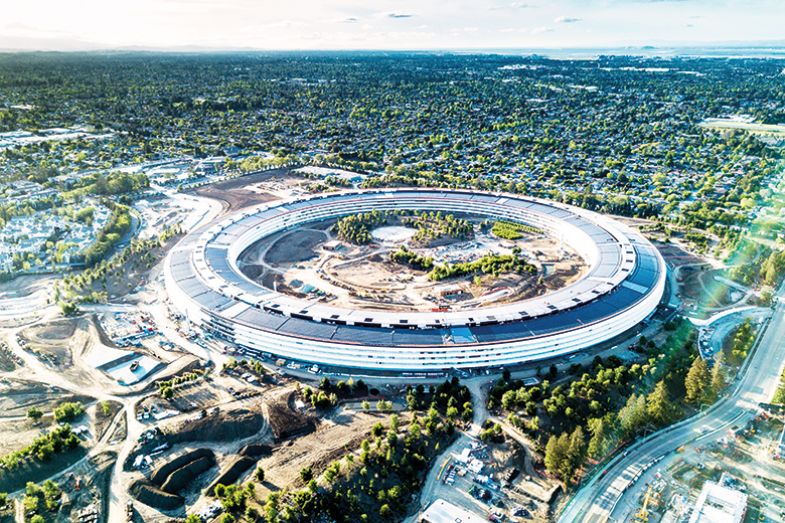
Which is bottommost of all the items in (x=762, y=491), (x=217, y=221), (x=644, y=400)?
(x=762, y=491)

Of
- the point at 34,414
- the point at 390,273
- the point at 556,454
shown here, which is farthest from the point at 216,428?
the point at 390,273

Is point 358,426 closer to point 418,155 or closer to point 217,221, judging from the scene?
point 217,221

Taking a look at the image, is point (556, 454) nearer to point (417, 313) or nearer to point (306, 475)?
point (306, 475)

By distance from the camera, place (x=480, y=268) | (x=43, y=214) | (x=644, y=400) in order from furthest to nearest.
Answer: (x=43, y=214) → (x=480, y=268) → (x=644, y=400)

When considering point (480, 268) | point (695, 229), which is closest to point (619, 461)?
point (480, 268)

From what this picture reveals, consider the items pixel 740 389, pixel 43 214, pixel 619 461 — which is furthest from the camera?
pixel 43 214

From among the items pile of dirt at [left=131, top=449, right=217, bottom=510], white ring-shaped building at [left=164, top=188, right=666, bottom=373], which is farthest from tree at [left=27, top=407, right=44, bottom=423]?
white ring-shaped building at [left=164, top=188, right=666, bottom=373]

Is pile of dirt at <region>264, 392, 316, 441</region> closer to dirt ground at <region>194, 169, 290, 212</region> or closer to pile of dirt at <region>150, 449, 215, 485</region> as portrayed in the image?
pile of dirt at <region>150, 449, 215, 485</region>
